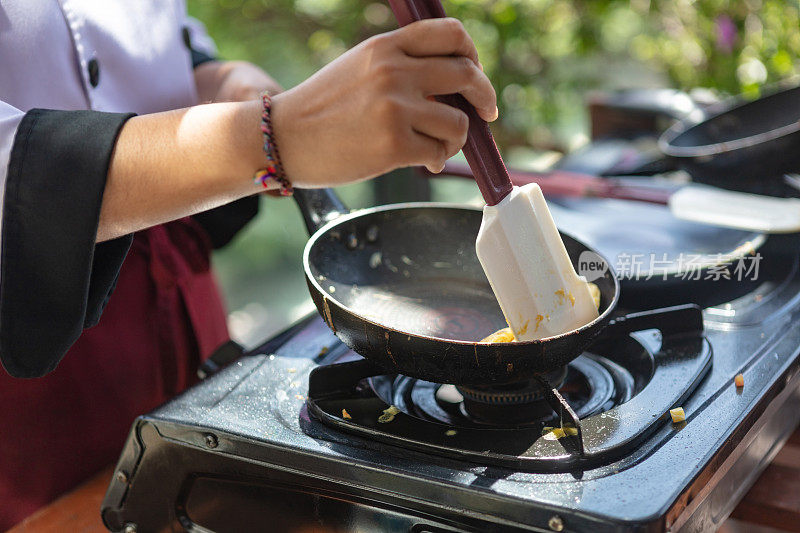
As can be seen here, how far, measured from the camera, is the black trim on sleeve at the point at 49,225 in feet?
2.02

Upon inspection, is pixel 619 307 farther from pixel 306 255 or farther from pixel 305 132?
pixel 305 132

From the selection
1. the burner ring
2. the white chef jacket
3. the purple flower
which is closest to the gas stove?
the burner ring

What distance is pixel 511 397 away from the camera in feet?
2.52

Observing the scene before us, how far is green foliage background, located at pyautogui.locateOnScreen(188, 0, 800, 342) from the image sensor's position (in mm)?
2463

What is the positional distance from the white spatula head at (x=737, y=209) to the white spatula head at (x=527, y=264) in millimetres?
474

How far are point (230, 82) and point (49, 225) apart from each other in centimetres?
51

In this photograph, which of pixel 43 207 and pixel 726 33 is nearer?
A: pixel 43 207

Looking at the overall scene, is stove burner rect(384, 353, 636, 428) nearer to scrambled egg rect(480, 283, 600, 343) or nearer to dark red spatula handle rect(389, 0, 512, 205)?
scrambled egg rect(480, 283, 600, 343)

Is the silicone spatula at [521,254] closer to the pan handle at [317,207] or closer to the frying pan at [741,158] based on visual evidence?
the pan handle at [317,207]

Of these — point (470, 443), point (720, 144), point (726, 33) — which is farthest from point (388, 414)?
point (726, 33)

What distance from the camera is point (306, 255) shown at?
800mm

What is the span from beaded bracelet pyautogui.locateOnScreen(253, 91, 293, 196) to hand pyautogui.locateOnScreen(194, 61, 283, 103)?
0.39 m

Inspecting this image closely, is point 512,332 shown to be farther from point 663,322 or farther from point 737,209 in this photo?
point 737,209

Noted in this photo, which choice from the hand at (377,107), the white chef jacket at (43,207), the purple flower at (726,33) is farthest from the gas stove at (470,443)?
the purple flower at (726,33)
